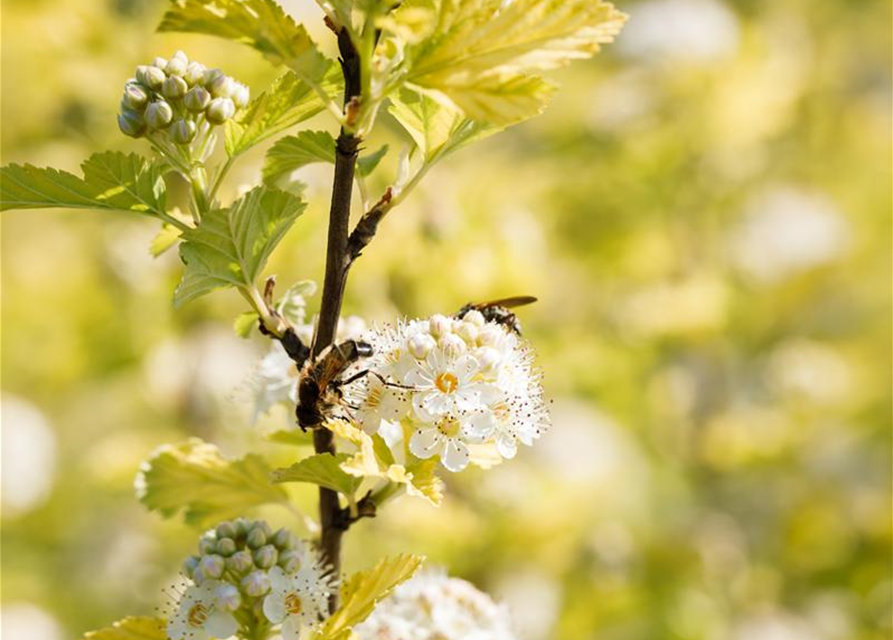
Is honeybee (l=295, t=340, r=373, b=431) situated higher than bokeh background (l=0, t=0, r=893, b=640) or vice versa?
honeybee (l=295, t=340, r=373, b=431)

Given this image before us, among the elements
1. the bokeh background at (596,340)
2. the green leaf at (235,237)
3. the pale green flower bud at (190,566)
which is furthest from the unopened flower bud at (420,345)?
the bokeh background at (596,340)

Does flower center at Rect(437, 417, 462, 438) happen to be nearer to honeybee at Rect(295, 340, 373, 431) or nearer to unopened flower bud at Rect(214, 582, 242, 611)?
honeybee at Rect(295, 340, 373, 431)

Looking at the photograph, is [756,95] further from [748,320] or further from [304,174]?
[304,174]

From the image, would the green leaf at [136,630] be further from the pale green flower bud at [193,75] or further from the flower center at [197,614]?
the pale green flower bud at [193,75]

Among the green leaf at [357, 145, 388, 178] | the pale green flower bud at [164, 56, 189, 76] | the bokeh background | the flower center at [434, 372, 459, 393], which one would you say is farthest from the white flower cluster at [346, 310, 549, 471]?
the bokeh background

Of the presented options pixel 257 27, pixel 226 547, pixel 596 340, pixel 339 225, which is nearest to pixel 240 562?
pixel 226 547

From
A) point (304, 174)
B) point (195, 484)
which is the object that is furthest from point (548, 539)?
point (195, 484)

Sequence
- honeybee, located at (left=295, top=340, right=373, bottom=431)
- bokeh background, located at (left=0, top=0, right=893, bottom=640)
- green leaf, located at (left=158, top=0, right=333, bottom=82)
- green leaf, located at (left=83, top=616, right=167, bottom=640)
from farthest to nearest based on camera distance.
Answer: bokeh background, located at (left=0, top=0, right=893, bottom=640)
green leaf, located at (left=83, top=616, right=167, bottom=640)
honeybee, located at (left=295, top=340, right=373, bottom=431)
green leaf, located at (left=158, top=0, right=333, bottom=82)

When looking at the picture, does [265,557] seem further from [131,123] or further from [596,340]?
[596,340]
